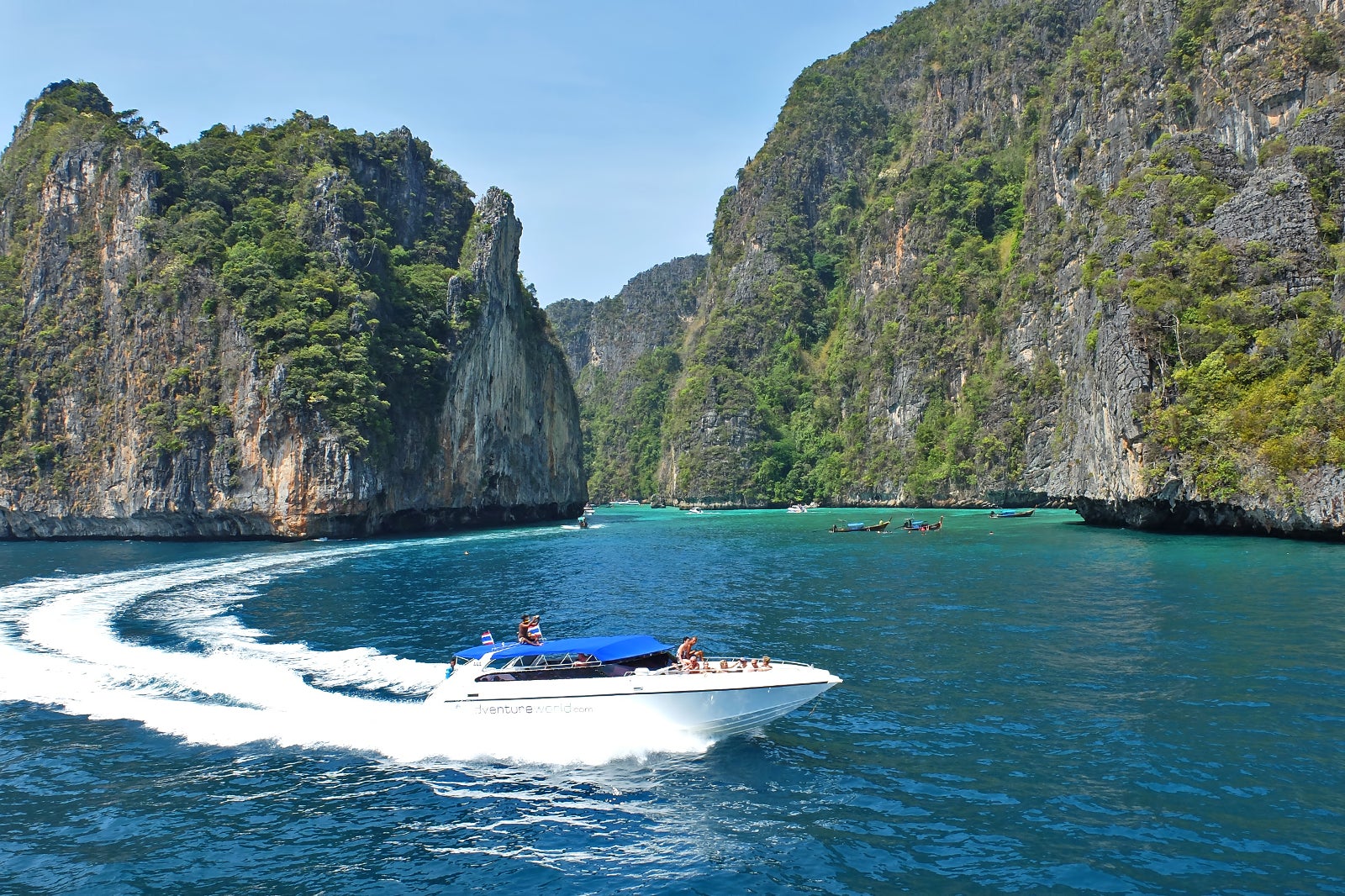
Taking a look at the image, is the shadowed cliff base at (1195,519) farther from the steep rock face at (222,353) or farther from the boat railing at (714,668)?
the steep rock face at (222,353)

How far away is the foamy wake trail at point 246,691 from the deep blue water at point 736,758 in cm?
11

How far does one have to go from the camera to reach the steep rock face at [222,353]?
6850cm

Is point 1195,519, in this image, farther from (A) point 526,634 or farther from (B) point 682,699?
(B) point 682,699

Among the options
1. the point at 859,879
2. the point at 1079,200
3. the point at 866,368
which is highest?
the point at 1079,200

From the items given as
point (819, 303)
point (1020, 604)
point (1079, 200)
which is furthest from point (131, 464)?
point (819, 303)

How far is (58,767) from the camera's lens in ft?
53.3

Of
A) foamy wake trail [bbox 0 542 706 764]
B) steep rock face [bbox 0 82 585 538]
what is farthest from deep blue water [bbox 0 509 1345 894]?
steep rock face [bbox 0 82 585 538]

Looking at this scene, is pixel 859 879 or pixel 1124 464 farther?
pixel 1124 464

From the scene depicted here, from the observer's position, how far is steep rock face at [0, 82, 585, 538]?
68500 millimetres

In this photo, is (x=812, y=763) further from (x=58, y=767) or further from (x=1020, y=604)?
(x=1020, y=604)

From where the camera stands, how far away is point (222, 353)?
235 ft

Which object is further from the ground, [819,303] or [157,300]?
[819,303]

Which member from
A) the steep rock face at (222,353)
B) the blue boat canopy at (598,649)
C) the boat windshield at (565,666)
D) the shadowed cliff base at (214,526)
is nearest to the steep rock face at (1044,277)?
the blue boat canopy at (598,649)

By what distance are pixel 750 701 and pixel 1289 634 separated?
17220mm
